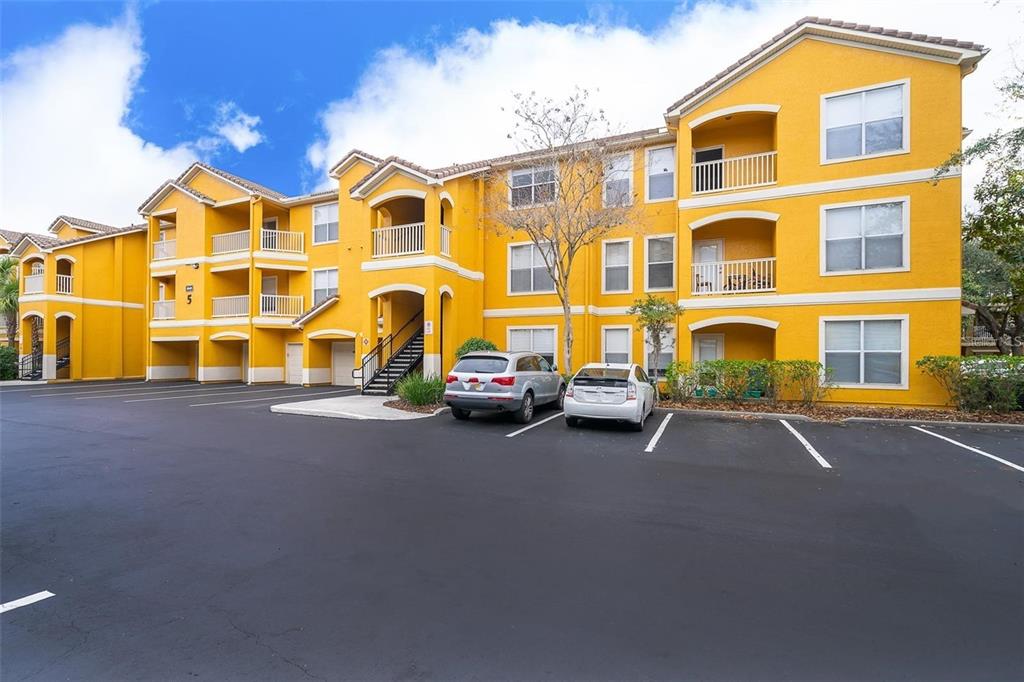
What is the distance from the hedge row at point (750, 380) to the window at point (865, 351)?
0.64 meters

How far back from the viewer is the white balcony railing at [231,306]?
23.3 metres

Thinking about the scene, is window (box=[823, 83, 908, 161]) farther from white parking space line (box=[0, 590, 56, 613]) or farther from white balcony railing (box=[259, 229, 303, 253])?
white balcony railing (box=[259, 229, 303, 253])

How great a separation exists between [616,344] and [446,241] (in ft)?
24.7

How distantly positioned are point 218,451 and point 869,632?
9.52 metres

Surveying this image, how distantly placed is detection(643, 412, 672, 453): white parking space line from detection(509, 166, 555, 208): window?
8074mm

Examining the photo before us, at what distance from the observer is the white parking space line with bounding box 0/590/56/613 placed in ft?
11.5

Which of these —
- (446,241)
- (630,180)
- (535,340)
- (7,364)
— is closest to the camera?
(630,180)

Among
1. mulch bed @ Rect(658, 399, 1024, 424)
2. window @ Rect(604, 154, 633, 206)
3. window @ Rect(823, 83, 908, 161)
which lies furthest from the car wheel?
window @ Rect(823, 83, 908, 161)

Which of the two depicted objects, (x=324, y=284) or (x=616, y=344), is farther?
(x=324, y=284)

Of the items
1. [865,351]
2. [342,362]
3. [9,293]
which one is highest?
[9,293]

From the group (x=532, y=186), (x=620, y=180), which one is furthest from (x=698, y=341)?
(x=532, y=186)

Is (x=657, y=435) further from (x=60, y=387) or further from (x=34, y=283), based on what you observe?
(x=34, y=283)

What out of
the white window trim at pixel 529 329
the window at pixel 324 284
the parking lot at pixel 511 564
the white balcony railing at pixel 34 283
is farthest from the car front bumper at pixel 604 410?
the white balcony railing at pixel 34 283

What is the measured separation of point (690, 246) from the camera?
15.8 metres
